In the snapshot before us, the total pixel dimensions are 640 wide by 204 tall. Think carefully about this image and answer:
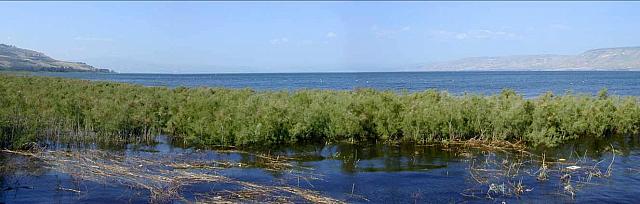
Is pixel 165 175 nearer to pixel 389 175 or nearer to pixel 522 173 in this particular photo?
pixel 389 175

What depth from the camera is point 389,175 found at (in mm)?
15461

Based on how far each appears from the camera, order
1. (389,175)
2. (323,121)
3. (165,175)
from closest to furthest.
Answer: (165,175)
(389,175)
(323,121)

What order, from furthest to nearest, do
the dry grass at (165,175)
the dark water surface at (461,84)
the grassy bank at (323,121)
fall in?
the dark water surface at (461,84) < the grassy bank at (323,121) < the dry grass at (165,175)

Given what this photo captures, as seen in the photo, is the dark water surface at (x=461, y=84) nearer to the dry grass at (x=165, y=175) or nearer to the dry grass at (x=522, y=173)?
the dry grass at (x=522, y=173)

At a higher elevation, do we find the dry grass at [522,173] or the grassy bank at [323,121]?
the grassy bank at [323,121]

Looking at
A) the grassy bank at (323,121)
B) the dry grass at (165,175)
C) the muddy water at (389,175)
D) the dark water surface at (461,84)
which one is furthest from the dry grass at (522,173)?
the dark water surface at (461,84)

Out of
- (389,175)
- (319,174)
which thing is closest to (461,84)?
(389,175)

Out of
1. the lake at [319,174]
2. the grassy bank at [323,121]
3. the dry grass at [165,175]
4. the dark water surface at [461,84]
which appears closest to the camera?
Result: the dry grass at [165,175]

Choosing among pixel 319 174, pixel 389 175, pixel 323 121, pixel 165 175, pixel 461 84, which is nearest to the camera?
pixel 165 175

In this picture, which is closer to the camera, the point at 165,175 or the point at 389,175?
the point at 165,175

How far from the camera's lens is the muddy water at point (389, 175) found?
12711 millimetres

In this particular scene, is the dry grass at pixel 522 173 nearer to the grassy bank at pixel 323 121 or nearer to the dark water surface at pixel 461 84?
the grassy bank at pixel 323 121

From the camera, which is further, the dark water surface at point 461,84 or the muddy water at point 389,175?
the dark water surface at point 461,84

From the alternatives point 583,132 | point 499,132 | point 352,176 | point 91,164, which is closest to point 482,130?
point 499,132
